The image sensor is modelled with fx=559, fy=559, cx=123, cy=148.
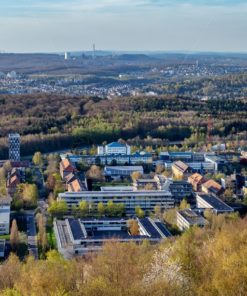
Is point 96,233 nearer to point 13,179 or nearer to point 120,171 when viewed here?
point 13,179

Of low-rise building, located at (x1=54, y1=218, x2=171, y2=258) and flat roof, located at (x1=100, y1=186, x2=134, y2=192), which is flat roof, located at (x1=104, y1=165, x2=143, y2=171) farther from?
low-rise building, located at (x1=54, y1=218, x2=171, y2=258)

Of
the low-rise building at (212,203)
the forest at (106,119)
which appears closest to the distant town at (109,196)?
the low-rise building at (212,203)

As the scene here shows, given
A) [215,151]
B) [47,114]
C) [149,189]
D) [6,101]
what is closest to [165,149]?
[215,151]

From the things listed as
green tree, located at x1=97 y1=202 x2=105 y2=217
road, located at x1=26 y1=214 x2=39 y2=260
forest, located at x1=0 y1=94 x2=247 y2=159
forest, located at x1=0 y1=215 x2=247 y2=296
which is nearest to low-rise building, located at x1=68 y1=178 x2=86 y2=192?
green tree, located at x1=97 y1=202 x2=105 y2=217

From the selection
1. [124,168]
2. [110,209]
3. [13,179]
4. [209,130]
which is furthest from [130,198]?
[209,130]

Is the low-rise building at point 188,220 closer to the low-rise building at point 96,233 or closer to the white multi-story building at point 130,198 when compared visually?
the low-rise building at point 96,233

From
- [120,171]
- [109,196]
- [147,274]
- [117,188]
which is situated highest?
[147,274]
